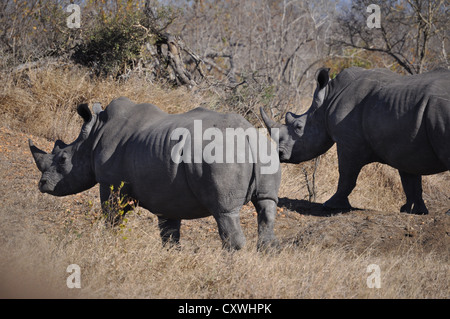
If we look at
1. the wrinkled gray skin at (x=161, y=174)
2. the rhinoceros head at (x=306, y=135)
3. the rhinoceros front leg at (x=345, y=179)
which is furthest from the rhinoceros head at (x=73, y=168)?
the rhinoceros front leg at (x=345, y=179)

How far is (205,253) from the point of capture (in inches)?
228

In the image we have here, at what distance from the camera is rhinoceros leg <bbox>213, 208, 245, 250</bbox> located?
574 cm

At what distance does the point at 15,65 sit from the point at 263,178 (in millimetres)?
8663

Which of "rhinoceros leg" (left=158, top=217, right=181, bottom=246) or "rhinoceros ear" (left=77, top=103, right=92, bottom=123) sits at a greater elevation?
→ "rhinoceros ear" (left=77, top=103, right=92, bottom=123)

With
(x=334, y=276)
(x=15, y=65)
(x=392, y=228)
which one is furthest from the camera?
(x=15, y=65)

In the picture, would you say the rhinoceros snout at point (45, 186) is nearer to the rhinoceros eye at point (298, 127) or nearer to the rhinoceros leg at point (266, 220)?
the rhinoceros leg at point (266, 220)

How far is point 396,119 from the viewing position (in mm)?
7977

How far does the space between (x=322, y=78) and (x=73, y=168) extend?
3.74 m

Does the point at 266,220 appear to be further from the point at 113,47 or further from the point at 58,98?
the point at 113,47

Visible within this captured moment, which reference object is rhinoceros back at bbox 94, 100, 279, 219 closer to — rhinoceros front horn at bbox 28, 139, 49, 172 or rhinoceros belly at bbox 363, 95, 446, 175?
rhinoceros front horn at bbox 28, 139, 49, 172

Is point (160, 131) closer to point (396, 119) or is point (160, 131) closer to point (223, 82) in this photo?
point (396, 119)

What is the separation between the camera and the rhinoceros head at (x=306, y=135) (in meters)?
9.11

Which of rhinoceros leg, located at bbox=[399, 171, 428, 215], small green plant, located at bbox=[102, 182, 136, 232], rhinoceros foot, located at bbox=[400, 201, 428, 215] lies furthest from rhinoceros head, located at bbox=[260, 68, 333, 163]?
small green plant, located at bbox=[102, 182, 136, 232]
